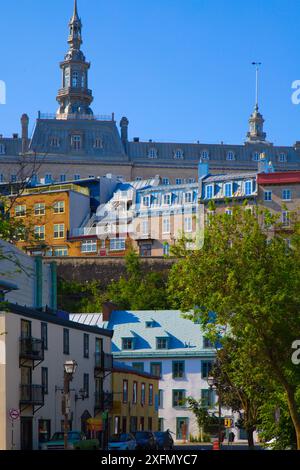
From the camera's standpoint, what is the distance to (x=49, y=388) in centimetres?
6631

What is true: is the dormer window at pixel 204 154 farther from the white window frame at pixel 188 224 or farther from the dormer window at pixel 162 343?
the dormer window at pixel 162 343

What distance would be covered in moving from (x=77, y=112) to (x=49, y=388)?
13479cm

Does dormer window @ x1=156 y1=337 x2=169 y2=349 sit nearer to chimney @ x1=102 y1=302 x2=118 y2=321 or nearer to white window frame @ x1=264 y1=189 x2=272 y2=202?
chimney @ x1=102 y1=302 x2=118 y2=321

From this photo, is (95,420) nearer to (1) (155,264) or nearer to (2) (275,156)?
(1) (155,264)

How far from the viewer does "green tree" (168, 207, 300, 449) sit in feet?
192

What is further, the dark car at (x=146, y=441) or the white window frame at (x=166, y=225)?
the white window frame at (x=166, y=225)

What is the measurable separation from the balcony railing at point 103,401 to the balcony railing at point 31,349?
1013 cm

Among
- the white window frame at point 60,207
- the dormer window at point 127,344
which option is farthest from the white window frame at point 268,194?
the dormer window at point 127,344

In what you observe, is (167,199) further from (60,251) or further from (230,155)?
(230,155)

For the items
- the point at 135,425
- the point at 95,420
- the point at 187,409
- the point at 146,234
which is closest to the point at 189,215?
the point at 146,234

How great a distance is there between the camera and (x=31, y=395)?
6300 cm

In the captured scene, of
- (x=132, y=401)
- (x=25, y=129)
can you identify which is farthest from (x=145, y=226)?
(x=132, y=401)

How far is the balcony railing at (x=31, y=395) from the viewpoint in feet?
204

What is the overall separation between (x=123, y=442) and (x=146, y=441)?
3523 mm
